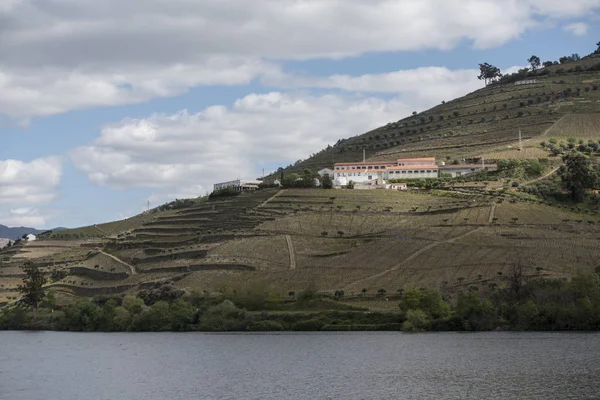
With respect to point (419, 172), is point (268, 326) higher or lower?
lower

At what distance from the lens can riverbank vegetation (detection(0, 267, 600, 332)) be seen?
341 feet

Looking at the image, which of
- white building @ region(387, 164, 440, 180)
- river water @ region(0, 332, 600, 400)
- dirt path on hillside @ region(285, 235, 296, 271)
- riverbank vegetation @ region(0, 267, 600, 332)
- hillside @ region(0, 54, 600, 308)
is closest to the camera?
river water @ region(0, 332, 600, 400)

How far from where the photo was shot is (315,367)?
82188 mm

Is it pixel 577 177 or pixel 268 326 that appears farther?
pixel 577 177

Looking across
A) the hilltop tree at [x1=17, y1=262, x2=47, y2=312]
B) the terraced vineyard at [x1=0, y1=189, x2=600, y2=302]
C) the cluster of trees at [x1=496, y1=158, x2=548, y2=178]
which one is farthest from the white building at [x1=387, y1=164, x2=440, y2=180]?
the hilltop tree at [x1=17, y1=262, x2=47, y2=312]

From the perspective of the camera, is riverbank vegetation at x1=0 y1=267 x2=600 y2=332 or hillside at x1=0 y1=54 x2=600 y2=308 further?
hillside at x1=0 y1=54 x2=600 y2=308

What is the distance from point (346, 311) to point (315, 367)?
124 feet

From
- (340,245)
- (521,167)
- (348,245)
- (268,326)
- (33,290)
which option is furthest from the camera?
(521,167)

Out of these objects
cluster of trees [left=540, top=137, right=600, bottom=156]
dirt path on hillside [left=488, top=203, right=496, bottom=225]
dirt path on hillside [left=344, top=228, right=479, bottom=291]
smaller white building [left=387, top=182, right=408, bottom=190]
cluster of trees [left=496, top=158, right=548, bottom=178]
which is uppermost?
cluster of trees [left=540, top=137, right=600, bottom=156]

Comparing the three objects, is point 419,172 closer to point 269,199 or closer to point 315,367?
point 269,199

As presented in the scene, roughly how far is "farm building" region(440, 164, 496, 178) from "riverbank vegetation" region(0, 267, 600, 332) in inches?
2820

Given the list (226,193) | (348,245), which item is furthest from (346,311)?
(226,193)

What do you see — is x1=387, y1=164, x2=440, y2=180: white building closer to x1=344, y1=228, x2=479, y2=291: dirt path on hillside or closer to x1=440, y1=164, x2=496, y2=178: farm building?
x1=440, y1=164, x2=496, y2=178: farm building

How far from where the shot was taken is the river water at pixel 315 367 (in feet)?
222
